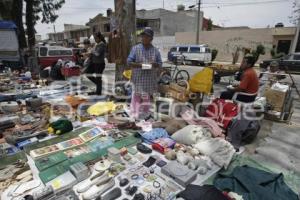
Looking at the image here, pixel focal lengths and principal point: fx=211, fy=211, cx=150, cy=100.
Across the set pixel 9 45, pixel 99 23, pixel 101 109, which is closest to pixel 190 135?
pixel 101 109

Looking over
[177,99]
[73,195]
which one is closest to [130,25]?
[177,99]

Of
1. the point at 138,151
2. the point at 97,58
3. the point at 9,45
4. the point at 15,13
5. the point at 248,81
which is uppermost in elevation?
the point at 15,13

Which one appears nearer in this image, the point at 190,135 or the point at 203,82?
the point at 190,135

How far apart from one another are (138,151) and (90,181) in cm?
76

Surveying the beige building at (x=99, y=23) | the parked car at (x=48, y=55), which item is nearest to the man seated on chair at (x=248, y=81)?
the parked car at (x=48, y=55)

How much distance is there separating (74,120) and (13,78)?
4088 millimetres

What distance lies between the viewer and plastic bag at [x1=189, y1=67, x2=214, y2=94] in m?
3.83

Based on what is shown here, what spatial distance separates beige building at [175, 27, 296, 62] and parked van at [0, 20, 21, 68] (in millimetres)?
17112

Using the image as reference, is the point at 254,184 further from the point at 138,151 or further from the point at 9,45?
the point at 9,45

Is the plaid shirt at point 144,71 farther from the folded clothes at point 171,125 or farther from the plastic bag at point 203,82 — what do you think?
the plastic bag at point 203,82

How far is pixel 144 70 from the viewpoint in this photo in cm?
335

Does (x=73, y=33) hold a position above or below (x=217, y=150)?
above

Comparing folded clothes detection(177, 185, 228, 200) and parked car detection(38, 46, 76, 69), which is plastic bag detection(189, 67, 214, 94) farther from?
parked car detection(38, 46, 76, 69)

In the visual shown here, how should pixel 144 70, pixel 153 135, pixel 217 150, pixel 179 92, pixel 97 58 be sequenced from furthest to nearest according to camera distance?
1. pixel 97 58
2. pixel 179 92
3. pixel 144 70
4. pixel 153 135
5. pixel 217 150
